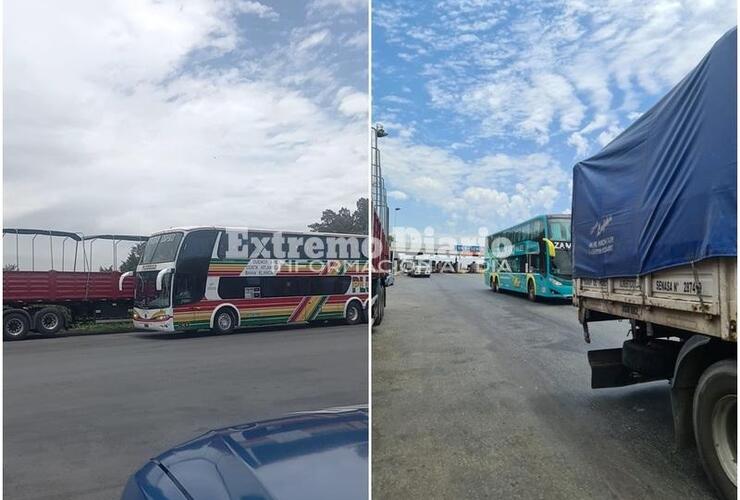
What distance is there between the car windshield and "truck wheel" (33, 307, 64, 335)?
7.33 feet

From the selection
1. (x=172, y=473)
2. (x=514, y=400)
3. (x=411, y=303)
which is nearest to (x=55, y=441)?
(x=172, y=473)

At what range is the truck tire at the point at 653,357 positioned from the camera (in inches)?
120

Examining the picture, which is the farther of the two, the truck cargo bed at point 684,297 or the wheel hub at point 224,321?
the wheel hub at point 224,321

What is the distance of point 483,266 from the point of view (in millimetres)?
18031

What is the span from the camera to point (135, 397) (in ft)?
15.2

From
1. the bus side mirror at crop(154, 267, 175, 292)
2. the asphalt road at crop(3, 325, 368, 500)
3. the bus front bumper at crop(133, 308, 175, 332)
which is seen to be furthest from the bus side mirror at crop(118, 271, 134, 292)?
the asphalt road at crop(3, 325, 368, 500)

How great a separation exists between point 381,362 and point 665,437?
2546 mm

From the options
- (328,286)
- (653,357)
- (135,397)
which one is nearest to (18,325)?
(328,286)

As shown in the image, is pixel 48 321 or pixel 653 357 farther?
pixel 48 321

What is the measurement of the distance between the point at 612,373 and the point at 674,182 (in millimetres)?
1600

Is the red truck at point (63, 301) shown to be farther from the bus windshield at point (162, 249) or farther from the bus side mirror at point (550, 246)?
the bus side mirror at point (550, 246)

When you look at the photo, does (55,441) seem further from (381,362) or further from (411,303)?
(411,303)

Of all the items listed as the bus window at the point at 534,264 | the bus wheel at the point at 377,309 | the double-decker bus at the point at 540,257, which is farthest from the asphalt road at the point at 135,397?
the bus window at the point at 534,264

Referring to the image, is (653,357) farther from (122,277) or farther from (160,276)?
(122,277)
